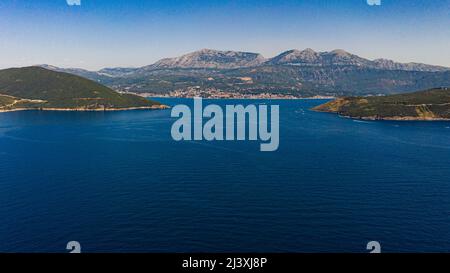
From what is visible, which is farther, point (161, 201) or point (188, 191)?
point (188, 191)

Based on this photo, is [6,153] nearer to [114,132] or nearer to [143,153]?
[143,153]
